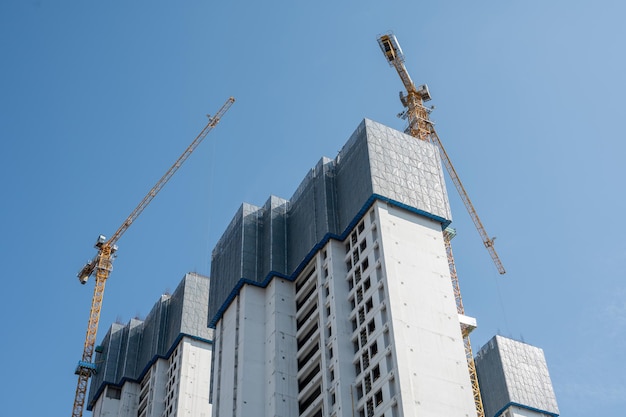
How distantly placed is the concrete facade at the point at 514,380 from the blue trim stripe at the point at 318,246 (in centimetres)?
4238

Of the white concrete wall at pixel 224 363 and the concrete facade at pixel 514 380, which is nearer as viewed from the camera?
the white concrete wall at pixel 224 363

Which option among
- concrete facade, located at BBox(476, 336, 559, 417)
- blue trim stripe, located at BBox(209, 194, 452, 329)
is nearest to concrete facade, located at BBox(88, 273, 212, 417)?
blue trim stripe, located at BBox(209, 194, 452, 329)

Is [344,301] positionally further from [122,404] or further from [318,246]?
[122,404]

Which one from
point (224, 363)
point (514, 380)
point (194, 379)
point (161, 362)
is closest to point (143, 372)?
point (161, 362)

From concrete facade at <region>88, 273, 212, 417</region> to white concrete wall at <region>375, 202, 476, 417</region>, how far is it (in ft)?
152

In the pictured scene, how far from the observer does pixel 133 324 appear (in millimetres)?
149750

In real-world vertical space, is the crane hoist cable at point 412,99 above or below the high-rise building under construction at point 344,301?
above

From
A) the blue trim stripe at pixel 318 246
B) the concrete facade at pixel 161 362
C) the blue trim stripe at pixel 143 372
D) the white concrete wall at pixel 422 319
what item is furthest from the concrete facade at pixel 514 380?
the white concrete wall at pixel 422 319

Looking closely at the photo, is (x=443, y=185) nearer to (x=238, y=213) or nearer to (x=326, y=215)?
(x=326, y=215)

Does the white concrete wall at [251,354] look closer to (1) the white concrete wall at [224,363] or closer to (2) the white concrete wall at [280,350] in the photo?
(2) the white concrete wall at [280,350]

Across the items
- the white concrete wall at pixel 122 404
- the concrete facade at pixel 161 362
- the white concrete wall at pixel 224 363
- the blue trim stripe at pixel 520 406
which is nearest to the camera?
the white concrete wall at pixel 224 363

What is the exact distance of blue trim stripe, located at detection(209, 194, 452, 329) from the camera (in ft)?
317

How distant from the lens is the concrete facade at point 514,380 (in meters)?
133

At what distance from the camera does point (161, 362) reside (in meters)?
137
